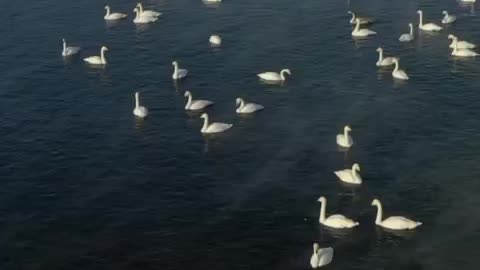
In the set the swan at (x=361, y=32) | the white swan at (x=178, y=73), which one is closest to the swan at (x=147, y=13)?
the white swan at (x=178, y=73)

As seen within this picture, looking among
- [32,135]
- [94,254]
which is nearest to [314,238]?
[94,254]

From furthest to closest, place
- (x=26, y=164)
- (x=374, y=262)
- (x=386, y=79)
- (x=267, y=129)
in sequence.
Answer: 1. (x=386, y=79)
2. (x=267, y=129)
3. (x=26, y=164)
4. (x=374, y=262)

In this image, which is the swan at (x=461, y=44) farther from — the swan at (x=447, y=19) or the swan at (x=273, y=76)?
the swan at (x=273, y=76)

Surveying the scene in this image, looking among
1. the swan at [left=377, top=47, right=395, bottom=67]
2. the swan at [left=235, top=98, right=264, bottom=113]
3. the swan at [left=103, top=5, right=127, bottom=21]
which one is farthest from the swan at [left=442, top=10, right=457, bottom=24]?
the swan at [left=103, top=5, right=127, bottom=21]

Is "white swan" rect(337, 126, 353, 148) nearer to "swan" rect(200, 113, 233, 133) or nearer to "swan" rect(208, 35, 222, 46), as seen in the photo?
"swan" rect(200, 113, 233, 133)

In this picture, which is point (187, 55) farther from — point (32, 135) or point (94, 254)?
point (94, 254)

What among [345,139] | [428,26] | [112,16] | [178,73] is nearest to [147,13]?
[112,16]
